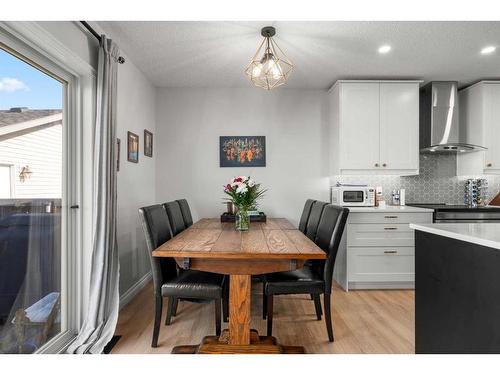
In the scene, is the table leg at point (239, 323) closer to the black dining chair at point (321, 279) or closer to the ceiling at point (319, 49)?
the black dining chair at point (321, 279)

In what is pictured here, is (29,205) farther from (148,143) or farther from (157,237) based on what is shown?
(148,143)

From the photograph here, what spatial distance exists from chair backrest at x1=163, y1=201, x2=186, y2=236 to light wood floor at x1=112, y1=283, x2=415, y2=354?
0.73 metres

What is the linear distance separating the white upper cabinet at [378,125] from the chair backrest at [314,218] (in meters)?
0.88

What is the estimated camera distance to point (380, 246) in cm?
312

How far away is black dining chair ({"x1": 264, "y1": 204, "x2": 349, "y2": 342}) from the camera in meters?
2.00

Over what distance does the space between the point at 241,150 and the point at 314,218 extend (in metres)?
1.48

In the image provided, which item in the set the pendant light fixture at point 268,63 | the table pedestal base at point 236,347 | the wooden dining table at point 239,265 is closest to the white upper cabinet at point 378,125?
the pendant light fixture at point 268,63

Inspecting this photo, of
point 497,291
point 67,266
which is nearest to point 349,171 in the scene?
point 497,291

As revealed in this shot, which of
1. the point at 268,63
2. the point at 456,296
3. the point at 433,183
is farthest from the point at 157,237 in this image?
the point at 433,183

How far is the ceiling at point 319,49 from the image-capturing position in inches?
90.6

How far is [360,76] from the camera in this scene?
3.29m

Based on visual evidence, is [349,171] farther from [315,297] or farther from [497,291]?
[497,291]

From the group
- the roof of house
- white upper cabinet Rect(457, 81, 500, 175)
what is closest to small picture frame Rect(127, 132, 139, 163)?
the roof of house

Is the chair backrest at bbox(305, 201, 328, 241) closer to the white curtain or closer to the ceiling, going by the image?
the ceiling
